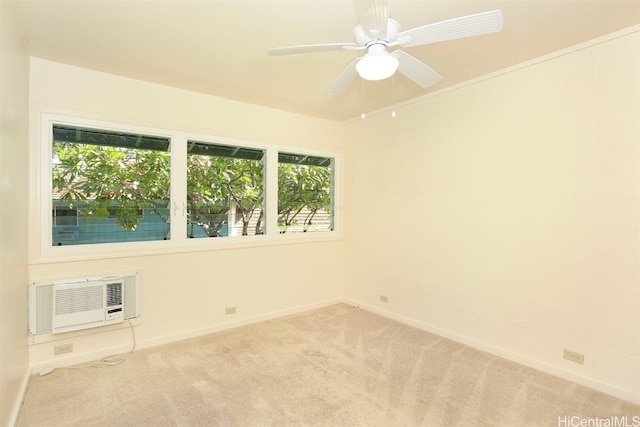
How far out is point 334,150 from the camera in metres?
4.55

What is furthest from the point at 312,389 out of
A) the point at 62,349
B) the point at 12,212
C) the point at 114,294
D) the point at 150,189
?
the point at 150,189

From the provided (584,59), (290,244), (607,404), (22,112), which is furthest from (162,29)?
(607,404)

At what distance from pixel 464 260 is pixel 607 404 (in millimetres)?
1405

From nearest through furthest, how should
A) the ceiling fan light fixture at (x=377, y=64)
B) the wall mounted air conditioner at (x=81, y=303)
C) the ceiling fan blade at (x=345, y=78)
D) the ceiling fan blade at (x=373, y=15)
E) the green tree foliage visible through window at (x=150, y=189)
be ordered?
1. the ceiling fan blade at (x=373, y=15)
2. the ceiling fan light fixture at (x=377, y=64)
3. the ceiling fan blade at (x=345, y=78)
4. the wall mounted air conditioner at (x=81, y=303)
5. the green tree foliage visible through window at (x=150, y=189)

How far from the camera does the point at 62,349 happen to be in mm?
2746

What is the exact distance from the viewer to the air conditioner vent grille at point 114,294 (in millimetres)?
2850

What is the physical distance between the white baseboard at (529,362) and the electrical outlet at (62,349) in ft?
10.3

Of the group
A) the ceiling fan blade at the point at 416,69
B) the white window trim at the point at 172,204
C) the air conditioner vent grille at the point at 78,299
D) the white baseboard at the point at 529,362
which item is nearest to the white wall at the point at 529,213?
the white baseboard at the point at 529,362

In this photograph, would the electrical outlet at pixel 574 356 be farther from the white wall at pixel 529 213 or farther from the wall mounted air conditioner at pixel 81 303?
the wall mounted air conditioner at pixel 81 303

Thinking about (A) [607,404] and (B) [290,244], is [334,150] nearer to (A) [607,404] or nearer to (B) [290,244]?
(B) [290,244]

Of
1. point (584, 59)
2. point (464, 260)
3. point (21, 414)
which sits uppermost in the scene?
point (584, 59)

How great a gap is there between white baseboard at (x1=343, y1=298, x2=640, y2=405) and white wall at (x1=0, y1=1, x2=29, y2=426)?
3.33 metres

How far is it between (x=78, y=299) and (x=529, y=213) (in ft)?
12.6

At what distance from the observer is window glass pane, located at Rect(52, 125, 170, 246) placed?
9.20ft
